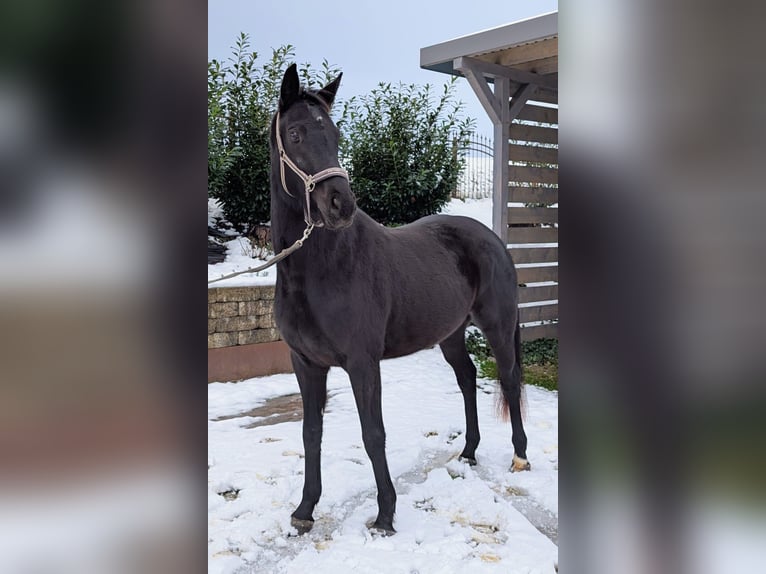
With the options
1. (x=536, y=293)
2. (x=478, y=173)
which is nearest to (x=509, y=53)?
(x=536, y=293)

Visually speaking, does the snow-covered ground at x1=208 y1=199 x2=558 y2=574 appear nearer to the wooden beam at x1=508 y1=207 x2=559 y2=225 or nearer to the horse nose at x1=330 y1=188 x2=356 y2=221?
the horse nose at x1=330 y1=188 x2=356 y2=221

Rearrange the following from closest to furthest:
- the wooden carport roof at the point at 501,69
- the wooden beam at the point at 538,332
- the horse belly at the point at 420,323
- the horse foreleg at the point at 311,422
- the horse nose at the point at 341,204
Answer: the horse nose at the point at 341,204 < the horse foreleg at the point at 311,422 < the horse belly at the point at 420,323 < the wooden carport roof at the point at 501,69 < the wooden beam at the point at 538,332

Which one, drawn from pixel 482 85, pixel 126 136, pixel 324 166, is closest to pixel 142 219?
pixel 126 136

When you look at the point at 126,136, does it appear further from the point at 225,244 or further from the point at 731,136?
the point at 225,244

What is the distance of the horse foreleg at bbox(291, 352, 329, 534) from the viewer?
8.04ft

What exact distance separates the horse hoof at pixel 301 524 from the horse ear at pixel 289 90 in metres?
1.63

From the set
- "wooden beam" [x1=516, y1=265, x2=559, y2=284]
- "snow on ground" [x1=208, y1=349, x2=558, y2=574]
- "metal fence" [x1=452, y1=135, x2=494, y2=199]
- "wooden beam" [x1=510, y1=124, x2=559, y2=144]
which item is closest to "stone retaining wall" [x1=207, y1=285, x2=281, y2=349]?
"snow on ground" [x1=208, y1=349, x2=558, y2=574]

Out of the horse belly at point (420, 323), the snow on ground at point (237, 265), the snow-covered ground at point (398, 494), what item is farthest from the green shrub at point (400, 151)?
the horse belly at point (420, 323)

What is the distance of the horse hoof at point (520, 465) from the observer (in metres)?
2.99

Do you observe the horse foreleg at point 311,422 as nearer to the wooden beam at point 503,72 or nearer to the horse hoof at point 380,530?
the horse hoof at point 380,530

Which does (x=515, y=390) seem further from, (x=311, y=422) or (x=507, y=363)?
(x=311, y=422)

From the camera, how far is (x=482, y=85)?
4984 millimetres

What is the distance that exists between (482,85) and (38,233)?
5.05 m

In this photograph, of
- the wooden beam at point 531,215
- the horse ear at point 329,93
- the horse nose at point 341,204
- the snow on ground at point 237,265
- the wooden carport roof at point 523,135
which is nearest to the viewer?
the horse nose at point 341,204
